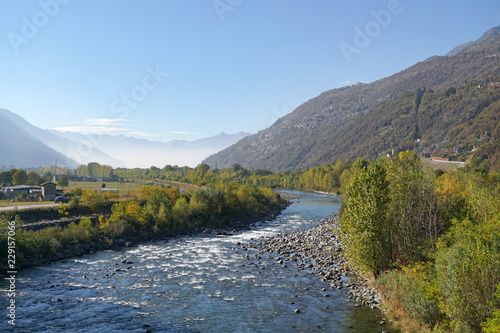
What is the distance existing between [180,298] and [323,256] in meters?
22.2

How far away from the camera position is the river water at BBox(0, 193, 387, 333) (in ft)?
83.9

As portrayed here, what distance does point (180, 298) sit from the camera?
31422 mm

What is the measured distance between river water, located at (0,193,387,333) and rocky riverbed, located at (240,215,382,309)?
1420 millimetres

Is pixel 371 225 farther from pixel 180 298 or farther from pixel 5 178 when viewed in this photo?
pixel 5 178

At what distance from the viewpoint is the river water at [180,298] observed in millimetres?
25562

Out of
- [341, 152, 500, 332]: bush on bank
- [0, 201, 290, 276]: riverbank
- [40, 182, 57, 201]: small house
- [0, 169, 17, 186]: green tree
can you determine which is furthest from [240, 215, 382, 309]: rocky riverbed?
[0, 169, 17, 186]: green tree

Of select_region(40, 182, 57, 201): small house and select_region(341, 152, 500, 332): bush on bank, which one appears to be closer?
select_region(341, 152, 500, 332): bush on bank

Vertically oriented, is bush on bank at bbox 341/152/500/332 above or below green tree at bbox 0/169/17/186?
below

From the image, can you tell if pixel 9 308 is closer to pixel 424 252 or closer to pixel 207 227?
pixel 424 252

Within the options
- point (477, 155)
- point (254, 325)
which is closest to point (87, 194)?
point (254, 325)

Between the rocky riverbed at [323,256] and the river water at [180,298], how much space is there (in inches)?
55.9

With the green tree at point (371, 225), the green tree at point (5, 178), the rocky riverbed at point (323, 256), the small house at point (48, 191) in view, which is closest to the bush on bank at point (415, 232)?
the green tree at point (371, 225)

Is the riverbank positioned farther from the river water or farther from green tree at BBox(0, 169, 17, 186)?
green tree at BBox(0, 169, 17, 186)

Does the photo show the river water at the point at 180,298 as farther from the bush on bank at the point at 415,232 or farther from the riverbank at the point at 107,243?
the bush on bank at the point at 415,232
